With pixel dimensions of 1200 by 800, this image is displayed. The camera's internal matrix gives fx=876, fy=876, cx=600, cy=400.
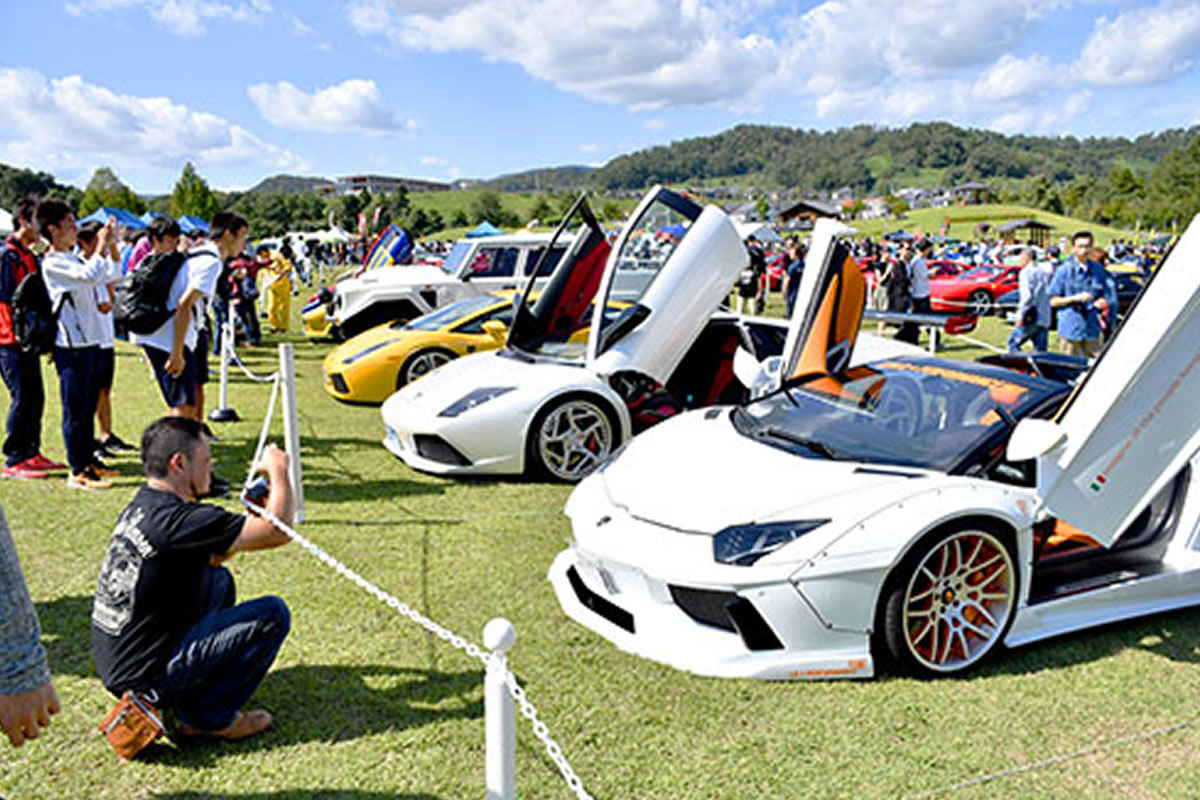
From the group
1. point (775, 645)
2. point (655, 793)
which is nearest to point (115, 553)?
point (655, 793)

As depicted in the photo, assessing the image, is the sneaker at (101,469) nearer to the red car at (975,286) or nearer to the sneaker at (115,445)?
the sneaker at (115,445)

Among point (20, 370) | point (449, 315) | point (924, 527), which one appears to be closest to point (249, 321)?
point (449, 315)

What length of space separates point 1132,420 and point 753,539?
1.64m

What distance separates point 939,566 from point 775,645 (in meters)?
0.76

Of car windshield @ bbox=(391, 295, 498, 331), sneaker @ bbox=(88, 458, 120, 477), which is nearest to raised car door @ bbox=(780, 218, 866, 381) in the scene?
sneaker @ bbox=(88, 458, 120, 477)

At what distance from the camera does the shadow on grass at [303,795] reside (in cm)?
281

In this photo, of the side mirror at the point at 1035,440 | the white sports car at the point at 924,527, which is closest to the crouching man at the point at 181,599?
the white sports car at the point at 924,527

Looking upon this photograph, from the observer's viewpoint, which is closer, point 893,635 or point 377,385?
point 893,635

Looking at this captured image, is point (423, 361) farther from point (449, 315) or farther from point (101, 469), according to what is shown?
point (101, 469)

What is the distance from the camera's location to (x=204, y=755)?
305 centimetres

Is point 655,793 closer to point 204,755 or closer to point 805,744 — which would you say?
point 805,744

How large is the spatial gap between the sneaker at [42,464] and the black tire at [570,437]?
3.48 meters

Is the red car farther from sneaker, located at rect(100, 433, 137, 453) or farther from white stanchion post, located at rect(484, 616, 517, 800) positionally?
white stanchion post, located at rect(484, 616, 517, 800)

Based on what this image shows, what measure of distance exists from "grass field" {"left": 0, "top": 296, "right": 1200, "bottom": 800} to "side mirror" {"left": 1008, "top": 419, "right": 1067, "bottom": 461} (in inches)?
36.6
